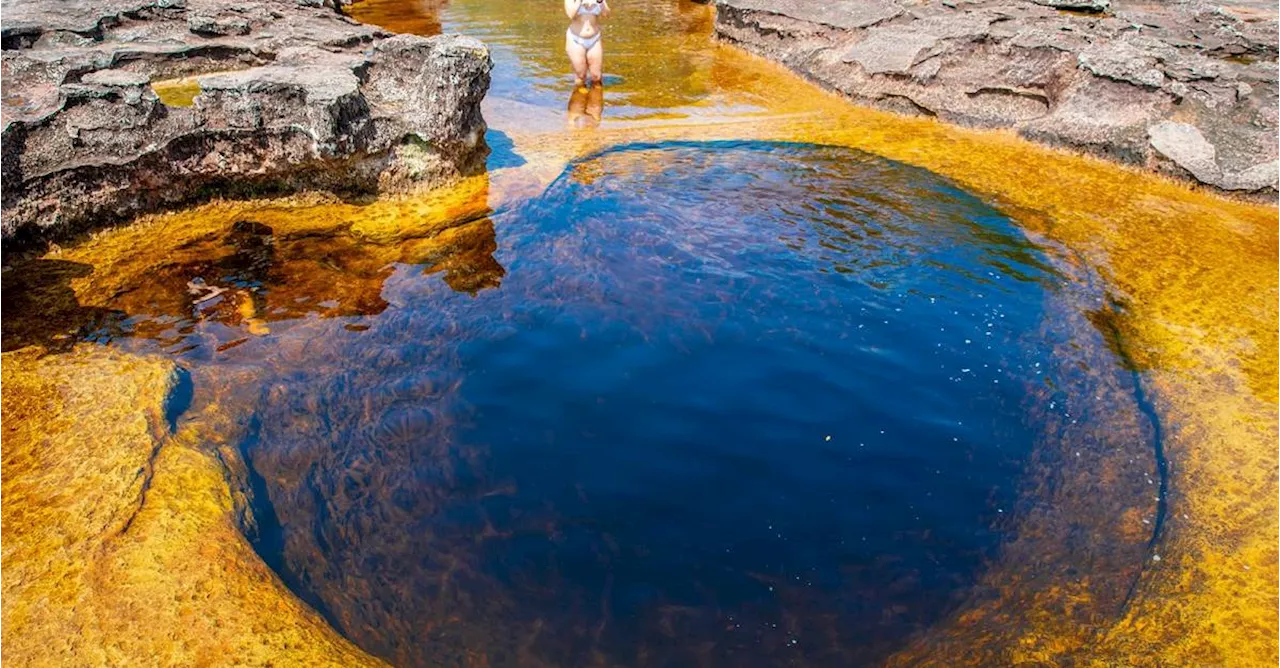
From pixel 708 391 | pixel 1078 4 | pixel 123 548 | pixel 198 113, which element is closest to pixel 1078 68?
pixel 1078 4

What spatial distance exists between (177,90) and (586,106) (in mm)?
2964

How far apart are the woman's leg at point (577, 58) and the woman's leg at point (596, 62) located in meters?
0.04

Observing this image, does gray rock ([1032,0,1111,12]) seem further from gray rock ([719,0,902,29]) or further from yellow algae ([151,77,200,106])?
yellow algae ([151,77,200,106])

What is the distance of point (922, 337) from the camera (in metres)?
3.65

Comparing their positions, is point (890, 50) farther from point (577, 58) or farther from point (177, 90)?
Answer: point (177, 90)

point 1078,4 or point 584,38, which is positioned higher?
point 1078,4

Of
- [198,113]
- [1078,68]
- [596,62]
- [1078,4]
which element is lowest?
[198,113]

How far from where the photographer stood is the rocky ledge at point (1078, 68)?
17.8 ft

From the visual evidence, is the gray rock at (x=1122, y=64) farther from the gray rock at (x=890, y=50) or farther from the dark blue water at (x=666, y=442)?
the dark blue water at (x=666, y=442)

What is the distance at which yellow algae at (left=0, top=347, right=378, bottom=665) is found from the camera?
81.1 inches

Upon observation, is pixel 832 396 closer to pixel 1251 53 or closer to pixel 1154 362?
pixel 1154 362

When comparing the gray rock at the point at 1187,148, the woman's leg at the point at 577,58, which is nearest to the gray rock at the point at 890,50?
the gray rock at the point at 1187,148

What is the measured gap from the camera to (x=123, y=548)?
7.66 feet

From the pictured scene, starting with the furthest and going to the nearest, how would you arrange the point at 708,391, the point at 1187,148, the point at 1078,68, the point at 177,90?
the point at 1078,68, the point at 1187,148, the point at 177,90, the point at 708,391
